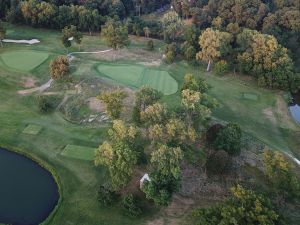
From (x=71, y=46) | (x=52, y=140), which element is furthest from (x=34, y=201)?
(x=71, y=46)

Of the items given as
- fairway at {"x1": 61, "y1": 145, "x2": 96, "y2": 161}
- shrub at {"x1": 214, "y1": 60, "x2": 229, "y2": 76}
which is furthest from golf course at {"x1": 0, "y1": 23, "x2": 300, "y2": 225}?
shrub at {"x1": 214, "y1": 60, "x2": 229, "y2": 76}

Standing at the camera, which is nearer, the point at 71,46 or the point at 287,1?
the point at 71,46

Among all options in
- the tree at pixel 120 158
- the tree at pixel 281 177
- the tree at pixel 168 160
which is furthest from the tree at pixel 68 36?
the tree at pixel 281 177

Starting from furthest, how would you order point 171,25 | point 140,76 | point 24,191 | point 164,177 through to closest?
point 171,25 → point 140,76 → point 24,191 → point 164,177

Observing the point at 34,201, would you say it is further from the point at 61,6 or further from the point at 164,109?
the point at 61,6

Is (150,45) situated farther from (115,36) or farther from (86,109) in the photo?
(86,109)

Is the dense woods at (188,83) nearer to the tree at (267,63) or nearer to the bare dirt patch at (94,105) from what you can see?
the tree at (267,63)

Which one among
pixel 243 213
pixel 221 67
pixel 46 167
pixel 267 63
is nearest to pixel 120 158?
pixel 46 167

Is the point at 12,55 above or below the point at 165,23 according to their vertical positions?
below
